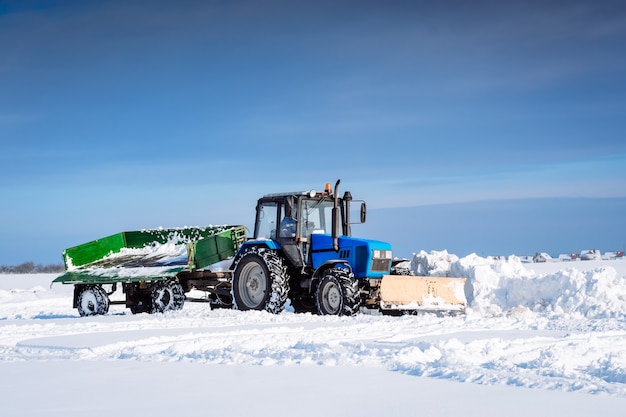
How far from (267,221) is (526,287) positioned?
5365 millimetres

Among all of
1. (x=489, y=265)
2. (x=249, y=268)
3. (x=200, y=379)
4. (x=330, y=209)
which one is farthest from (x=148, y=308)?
(x=200, y=379)

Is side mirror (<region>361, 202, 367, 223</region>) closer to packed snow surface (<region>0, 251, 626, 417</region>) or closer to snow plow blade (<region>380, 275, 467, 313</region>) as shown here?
snow plow blade (<region>380, 275, 467, 313</region>)

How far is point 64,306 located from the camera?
23125 mm

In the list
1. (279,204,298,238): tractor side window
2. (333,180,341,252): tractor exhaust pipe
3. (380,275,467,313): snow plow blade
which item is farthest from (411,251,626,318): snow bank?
(279,204,298,238): tractor side window

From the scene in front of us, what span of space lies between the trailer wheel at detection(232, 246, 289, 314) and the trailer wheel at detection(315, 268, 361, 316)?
74cm

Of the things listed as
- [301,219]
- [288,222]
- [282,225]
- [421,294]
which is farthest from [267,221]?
[421,294]

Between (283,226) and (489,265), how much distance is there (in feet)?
15.4

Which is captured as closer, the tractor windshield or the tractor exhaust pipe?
the tractor exhaust pipe

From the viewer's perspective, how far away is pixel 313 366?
732 centimetres

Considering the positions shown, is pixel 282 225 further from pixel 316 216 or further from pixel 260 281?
pixel 260 281

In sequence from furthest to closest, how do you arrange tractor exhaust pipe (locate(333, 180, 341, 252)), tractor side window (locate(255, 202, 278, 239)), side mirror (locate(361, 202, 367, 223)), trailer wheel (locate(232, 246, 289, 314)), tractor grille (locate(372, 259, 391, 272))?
tractor side window (locate(255, 202, 278, 239))
trailer wheel (locate(232, 246, 289, 314))
tractor grille (locate(372, 259, 391, 272))
side mirror (locate(361, 202, 367, 223))
tractor exhaust pipe (locate(333, 180, 341, 252))

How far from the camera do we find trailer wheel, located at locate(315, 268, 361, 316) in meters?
13.3

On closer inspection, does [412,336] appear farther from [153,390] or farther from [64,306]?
[64,306]

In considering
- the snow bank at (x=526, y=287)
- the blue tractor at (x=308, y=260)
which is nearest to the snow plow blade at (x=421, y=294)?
the blue tractor at (x=308, y=260)
